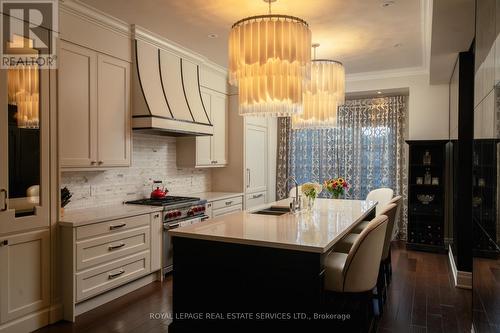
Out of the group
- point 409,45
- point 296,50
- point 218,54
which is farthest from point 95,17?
point 409,45

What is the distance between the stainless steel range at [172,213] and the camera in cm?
405

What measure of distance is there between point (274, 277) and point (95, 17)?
9.72 ft

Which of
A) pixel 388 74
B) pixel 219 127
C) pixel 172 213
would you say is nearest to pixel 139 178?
pixel 172 213

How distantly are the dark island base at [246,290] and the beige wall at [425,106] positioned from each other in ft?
12.4

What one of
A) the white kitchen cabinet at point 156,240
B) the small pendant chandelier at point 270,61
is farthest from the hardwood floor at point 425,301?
the white kitchen cabinet at point 156,240

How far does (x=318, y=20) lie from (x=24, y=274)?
135 inches

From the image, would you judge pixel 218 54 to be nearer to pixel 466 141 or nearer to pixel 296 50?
pixel 296 50

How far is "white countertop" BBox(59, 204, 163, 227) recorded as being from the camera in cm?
307

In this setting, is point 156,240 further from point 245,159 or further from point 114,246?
point 245,159

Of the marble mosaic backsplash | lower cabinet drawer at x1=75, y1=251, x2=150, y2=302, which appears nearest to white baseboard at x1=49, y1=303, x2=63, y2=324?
lower cabinet drawer at x1=75, y1=251, x2=150, y2=302

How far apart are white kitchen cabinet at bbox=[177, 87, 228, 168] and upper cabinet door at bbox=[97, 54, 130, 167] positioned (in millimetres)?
1259

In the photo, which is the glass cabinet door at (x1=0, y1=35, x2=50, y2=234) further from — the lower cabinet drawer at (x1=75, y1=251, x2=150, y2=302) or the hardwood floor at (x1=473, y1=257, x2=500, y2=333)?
the hardwood floor at (x1=473, y1=257, x2=500, y2=333)

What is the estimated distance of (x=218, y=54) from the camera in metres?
4.85

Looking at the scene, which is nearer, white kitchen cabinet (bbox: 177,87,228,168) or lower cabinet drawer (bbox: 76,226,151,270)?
lower cabinet drawer (bbox: 76,226,151,270)
